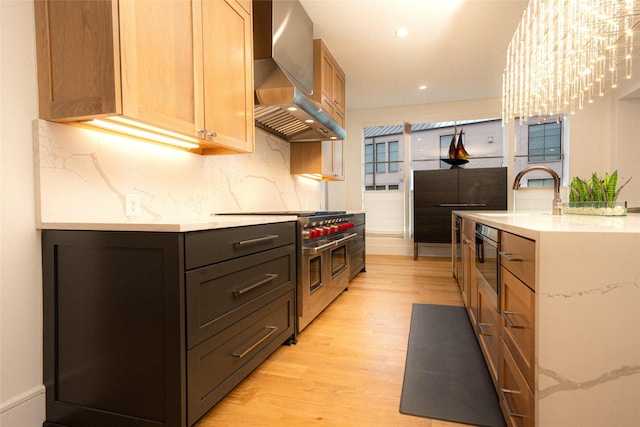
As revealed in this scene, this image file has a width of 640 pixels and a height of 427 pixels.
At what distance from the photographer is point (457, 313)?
2.79m

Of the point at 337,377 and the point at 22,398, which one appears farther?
the point at 337,377

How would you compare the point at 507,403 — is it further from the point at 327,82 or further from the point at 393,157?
the point at 393,157

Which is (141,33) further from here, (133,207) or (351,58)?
(351,58)

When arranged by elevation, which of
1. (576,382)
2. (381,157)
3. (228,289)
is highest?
(381,157)

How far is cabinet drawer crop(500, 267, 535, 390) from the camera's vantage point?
3.40ft

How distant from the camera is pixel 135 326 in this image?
1266 millimetres

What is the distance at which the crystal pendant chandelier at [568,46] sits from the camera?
1587 millimetres

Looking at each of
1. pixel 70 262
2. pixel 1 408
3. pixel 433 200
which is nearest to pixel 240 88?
pixel 70 262

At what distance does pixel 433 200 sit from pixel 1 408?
5.11 meters

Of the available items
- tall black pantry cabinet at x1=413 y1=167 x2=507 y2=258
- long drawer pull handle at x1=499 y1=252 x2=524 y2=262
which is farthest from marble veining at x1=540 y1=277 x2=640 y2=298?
tall black pantry cabinet at x1=413 y1=167 x2=507 y2=258

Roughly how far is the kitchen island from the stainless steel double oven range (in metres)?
1.53

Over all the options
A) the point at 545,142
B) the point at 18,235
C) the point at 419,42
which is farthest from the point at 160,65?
the point at 545,142

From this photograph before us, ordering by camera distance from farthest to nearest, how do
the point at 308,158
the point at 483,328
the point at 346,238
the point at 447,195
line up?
the point at 447,195, the point at 308,158, the point at 346,238, the point at 483,328

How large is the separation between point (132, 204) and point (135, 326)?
0.77m
